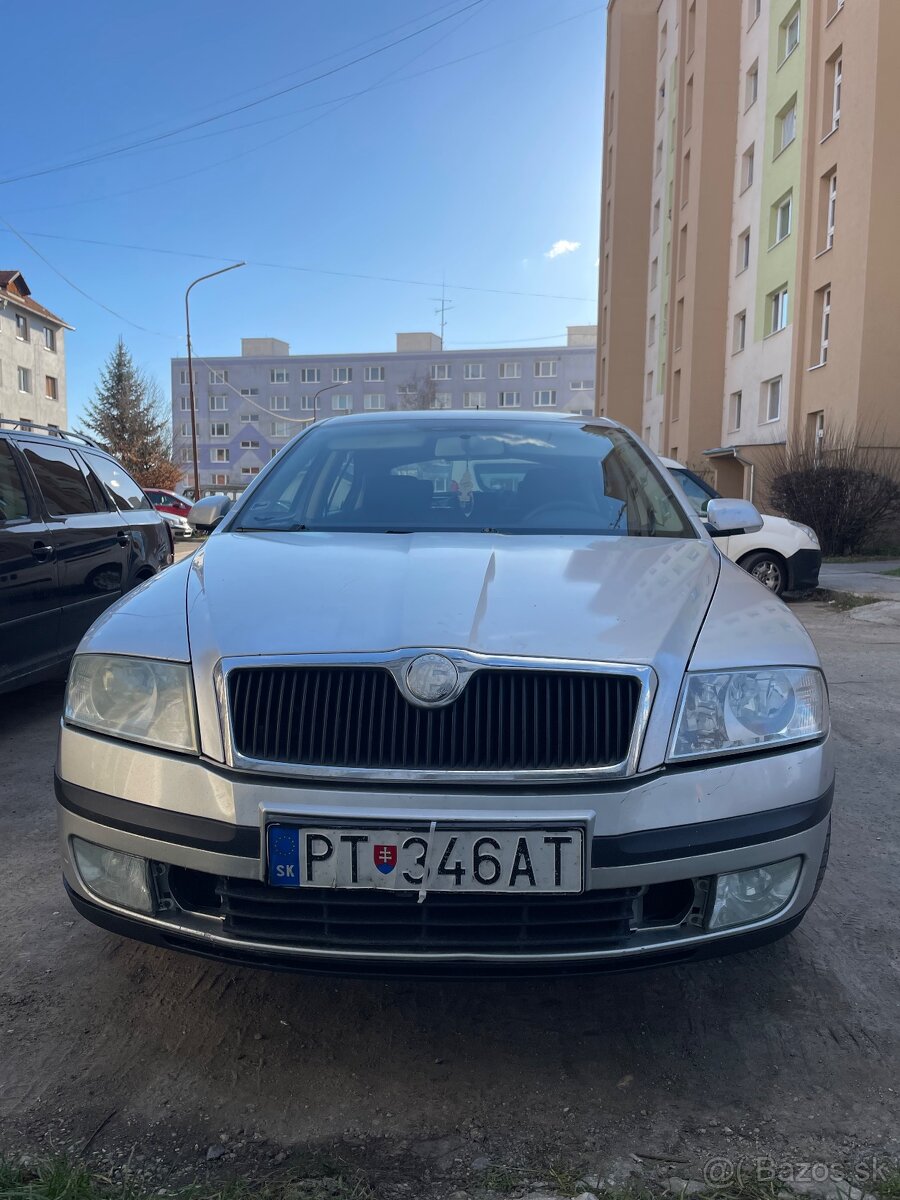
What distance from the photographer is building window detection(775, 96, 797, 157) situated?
22312mm

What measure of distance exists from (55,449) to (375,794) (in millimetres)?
4460

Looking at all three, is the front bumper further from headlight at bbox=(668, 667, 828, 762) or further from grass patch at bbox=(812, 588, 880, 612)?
grass patch at bbox=(812, 588, 880, 612)

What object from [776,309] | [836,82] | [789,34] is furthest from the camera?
[776,309]

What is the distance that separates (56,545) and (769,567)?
24.5 ft

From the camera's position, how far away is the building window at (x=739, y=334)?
84.5 ft

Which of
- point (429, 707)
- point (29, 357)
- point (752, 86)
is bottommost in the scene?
point (429, 707)

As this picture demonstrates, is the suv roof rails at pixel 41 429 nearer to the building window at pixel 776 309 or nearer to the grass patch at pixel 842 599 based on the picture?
the grass patch at pixel 842 599

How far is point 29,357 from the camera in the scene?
4066 cm

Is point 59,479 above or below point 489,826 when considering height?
above

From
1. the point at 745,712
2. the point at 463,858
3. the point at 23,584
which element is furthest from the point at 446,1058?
the point at 23,584

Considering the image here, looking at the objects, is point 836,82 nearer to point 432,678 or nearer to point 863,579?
point 863,579

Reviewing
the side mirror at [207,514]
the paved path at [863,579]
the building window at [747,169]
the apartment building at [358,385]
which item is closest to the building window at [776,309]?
the building window at [747,169]

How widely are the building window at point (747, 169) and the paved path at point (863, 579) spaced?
15.6 meters

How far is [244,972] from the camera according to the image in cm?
239
